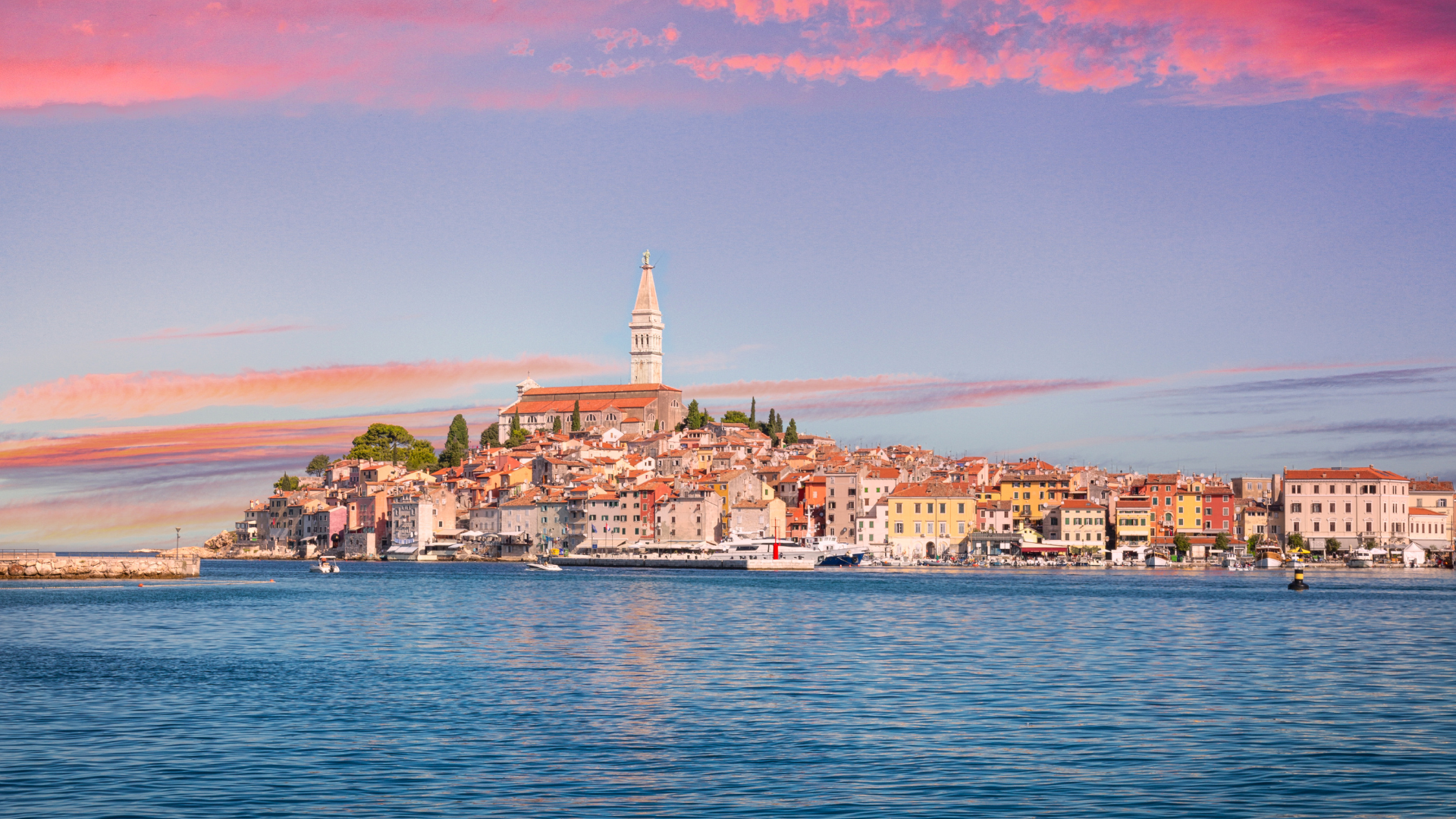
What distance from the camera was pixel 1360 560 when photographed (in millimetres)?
106812

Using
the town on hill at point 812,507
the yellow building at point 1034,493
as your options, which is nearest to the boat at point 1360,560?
the town on hill at point 812,507

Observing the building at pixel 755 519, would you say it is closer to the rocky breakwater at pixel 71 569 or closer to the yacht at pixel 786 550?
the yacht at pixel 786 550

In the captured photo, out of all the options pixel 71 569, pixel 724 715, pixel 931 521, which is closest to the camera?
pixel 724 715

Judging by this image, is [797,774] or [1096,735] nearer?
[797,774]

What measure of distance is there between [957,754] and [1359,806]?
15.8 ft

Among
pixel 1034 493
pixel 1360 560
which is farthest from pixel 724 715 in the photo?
pixel 1034 493

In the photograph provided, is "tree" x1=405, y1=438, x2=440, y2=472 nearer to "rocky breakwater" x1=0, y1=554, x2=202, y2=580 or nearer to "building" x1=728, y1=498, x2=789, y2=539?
"building" x1=728, y1=498, x2=789, y2=539

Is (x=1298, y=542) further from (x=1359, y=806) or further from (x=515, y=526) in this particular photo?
(x=1359, y=806)

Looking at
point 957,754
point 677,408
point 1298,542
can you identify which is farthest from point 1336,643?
point 677,408

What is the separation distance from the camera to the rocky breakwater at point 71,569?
71.0 meters

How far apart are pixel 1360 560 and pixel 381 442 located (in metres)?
116

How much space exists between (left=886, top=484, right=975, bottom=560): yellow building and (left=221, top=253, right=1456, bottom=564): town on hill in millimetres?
138

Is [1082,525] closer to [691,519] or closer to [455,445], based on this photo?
[691,519]

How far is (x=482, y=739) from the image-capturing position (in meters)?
18.9
